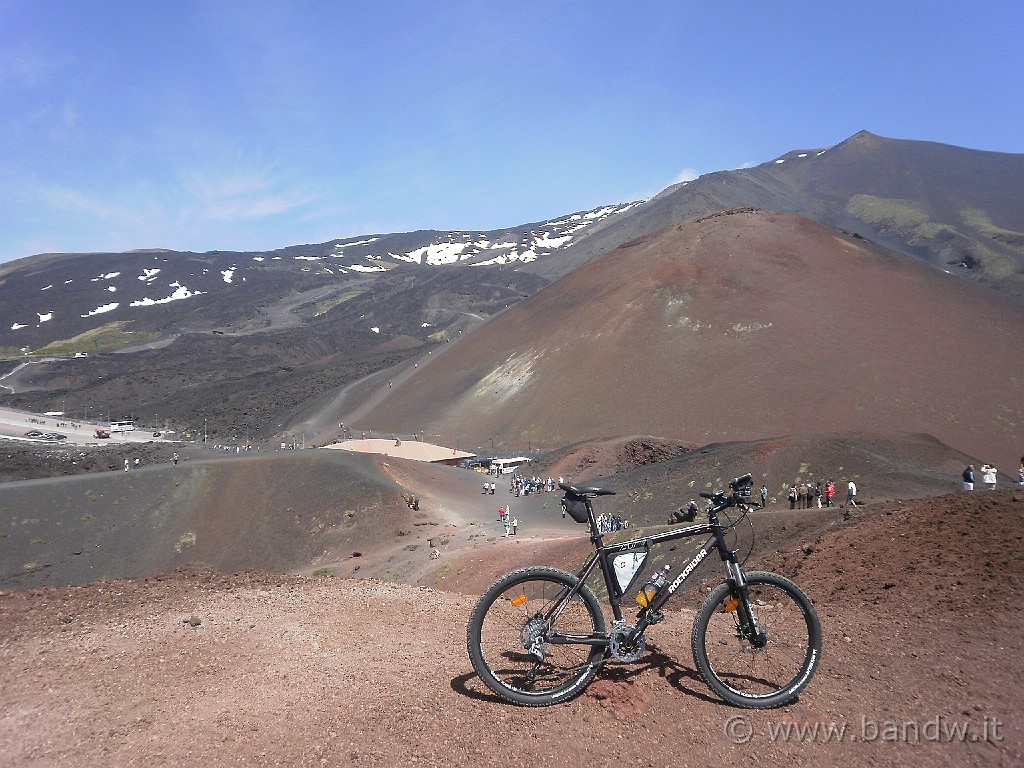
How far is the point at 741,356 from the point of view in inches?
2183

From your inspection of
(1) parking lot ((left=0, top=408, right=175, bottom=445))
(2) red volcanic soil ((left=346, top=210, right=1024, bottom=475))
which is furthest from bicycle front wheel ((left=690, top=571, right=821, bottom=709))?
(1) parking lot ((left=0, top=408, right=175, bottom=445))

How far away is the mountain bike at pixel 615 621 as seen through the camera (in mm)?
5066

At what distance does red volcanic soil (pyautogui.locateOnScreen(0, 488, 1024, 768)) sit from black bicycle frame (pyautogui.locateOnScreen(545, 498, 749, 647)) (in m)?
0.46

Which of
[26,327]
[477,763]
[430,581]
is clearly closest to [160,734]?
[477,763]

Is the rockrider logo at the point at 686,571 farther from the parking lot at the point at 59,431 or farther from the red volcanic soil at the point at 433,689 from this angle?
the parking lot at the point at 59,431

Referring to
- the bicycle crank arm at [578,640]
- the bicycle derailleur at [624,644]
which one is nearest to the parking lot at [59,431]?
the bicycle crank arm at [578,640]

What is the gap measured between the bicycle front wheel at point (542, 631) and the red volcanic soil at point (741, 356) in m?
42.7

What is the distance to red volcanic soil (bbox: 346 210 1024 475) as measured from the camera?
153 ft

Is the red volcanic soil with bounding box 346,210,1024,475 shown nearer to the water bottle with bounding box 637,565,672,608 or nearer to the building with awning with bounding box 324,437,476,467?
the building with awning with bounding box 324,437,476,467

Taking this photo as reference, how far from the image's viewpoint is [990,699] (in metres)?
5.05

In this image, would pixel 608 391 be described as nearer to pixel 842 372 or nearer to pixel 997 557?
pixel 842 372

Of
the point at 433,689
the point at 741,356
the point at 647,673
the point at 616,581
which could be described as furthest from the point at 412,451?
the point at 616,581

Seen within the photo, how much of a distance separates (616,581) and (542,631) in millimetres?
714

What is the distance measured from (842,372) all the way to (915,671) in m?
50.2
